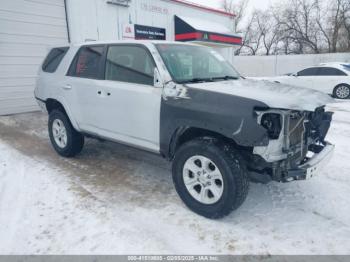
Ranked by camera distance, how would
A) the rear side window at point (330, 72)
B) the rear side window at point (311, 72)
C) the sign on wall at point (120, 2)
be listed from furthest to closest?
the rear side window at point (311, 72)
the rear side window at point (330, 72)
the sign on wall at point (120, 2)

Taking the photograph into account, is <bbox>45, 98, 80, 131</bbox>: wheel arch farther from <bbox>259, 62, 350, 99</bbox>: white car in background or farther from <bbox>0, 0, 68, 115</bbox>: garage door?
<bbox>259, 62, 350, 99</bbox>: white car in background

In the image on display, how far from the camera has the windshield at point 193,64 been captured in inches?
141

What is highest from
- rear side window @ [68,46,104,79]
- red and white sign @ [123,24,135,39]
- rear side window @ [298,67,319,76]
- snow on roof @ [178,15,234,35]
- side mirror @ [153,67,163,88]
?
snow on roof @ [178,15,234,35]

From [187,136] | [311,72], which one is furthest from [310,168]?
[311,72]

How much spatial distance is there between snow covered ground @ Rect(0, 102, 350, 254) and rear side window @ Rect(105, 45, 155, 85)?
57.6 inches

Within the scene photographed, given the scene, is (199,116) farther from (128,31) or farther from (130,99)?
(128,31)

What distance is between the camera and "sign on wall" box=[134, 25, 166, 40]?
12.8m

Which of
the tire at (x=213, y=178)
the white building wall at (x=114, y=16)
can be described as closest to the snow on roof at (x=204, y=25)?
the white building wall at (x=114, y=16)

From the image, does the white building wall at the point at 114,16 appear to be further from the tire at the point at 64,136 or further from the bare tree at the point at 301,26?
the bare tree at the point at 301,26

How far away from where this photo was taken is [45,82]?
5.26 m

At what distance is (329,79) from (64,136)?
11608mm

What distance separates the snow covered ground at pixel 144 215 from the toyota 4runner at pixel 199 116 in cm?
35

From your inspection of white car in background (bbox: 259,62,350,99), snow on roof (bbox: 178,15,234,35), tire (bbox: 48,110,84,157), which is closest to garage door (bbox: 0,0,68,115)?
tire (bbox: 48,110,84,157)

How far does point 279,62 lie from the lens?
2639cm
